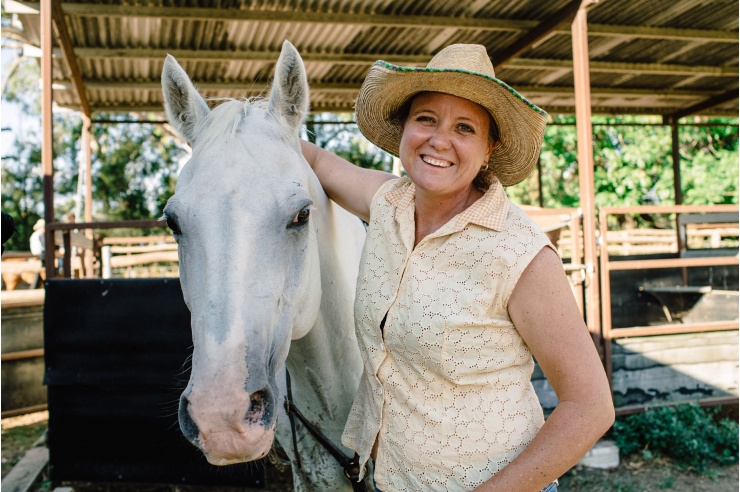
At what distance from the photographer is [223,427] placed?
1.22 m

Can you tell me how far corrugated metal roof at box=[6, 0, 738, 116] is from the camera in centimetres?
527

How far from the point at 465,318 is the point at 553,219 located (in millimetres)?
5082

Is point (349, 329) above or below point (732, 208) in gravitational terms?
below

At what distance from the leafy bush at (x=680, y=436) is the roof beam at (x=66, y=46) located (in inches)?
223

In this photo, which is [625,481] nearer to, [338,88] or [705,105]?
[338,88]

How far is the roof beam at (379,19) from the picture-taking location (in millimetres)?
4883

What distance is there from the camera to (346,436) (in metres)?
1.77

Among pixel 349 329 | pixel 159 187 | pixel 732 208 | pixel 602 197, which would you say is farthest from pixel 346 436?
pixel 159 187

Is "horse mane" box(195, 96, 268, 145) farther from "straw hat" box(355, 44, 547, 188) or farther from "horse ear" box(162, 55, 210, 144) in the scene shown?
"straw hat" box(355, 44, 547, 188)

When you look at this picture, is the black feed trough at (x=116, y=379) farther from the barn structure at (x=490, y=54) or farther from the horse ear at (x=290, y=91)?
the horse ear at (x=290, y=91)

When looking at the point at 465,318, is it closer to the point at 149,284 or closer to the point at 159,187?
the point at 149,284

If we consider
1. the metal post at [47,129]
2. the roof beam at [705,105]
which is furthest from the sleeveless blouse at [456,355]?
the roof beam at [705,105]

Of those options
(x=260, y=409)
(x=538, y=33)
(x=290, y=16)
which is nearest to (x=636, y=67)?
(x=538, y=33)

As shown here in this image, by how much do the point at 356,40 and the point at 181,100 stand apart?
15.4 feet
